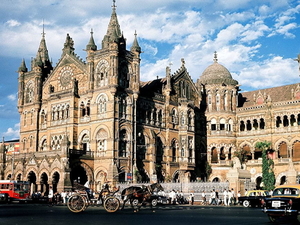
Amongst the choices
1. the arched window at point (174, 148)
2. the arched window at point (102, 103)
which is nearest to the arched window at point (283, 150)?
the arched window at point (174, 148)

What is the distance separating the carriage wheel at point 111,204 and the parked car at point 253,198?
15879 millimetres

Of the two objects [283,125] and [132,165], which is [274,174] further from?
[132,165]

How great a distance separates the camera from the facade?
2185 inches

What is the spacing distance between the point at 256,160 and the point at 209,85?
1344cm

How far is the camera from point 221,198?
45.3 metres

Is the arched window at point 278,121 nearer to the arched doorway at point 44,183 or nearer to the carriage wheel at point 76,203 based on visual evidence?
the arched doorway at point 44,183

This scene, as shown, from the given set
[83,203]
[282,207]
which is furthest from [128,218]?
[282,207]

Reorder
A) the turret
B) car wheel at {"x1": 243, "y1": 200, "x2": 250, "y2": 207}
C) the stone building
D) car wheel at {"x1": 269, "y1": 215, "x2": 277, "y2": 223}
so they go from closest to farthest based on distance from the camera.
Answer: car wheel at {"x1": 269, "y1": 215, "x2": 277, "y2": 223}
car wheel at {"x1": 243, "y1": 200, "x2": 250, "y2": 207}
the stone building
the turret

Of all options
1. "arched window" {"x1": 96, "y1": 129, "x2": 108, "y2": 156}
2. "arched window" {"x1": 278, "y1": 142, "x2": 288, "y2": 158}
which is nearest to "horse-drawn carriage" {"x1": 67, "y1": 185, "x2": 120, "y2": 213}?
"arched window" {"x1": 96, "y1": 129, "x2": 108, "y2": 156}

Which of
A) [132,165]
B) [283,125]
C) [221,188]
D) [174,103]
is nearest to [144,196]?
[221,188]

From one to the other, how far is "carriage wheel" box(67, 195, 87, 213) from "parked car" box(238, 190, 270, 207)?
17.2 meters

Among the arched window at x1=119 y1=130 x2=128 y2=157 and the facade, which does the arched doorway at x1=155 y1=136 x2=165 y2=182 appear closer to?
the facade

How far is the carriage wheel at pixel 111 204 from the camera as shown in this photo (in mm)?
26688

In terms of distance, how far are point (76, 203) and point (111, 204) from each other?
2051 mm
